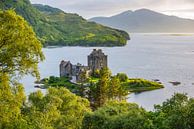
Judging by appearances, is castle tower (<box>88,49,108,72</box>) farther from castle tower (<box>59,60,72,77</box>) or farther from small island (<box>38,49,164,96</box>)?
castle tower (<box>59,60,72,77</box>)

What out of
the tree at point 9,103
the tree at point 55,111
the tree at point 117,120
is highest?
the tree at point 9,103

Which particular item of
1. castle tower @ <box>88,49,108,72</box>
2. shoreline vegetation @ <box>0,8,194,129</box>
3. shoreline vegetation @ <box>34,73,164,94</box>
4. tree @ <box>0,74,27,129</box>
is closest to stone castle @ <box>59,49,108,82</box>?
castle tower @ <box>88,49,108,72</box>

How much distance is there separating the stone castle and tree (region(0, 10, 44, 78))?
119683 millimetres

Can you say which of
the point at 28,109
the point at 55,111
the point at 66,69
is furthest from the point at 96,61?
the point at 55,111

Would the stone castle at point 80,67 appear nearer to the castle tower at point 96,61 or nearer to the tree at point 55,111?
the castle tower at point 96,61

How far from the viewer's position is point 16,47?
18734 millimetres

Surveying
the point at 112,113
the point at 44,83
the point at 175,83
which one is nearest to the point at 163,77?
the point at 175,83

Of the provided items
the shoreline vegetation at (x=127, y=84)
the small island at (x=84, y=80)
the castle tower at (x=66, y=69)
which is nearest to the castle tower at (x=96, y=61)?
the small island at (x=84, y=80)

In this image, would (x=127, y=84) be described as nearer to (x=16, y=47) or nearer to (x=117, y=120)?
(x=117, y=120)

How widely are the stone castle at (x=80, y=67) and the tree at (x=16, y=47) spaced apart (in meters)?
120

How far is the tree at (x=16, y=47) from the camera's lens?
18688 millimetres

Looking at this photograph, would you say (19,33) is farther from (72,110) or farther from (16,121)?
(72,110)

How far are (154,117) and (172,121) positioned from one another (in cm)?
337

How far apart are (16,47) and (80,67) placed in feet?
421
